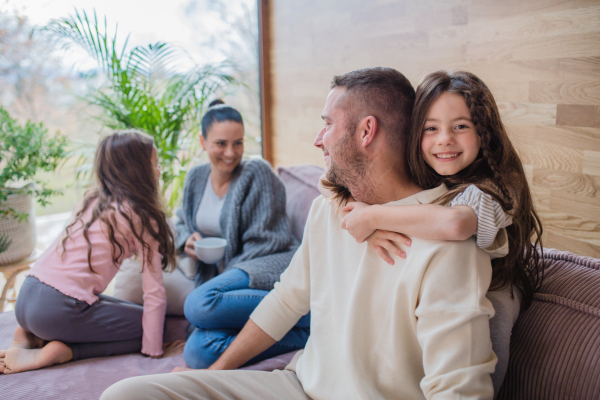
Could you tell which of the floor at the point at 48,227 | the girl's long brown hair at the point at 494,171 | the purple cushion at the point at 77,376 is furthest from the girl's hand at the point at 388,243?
the floor at the point at 48,227

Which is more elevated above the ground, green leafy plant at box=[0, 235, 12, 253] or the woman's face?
the woman's face

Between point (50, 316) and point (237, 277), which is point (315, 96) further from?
point (50, 316)

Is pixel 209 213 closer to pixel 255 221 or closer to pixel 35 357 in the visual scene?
pixel 255 221

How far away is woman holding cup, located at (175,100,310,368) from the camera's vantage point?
5.29ft

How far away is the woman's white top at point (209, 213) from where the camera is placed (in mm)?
2129

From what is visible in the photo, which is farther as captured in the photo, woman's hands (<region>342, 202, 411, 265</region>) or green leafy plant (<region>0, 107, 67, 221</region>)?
green leafy plant (<region>0, 107, 67, 221</region>)

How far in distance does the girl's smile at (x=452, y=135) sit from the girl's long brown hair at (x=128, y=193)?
1200 mm

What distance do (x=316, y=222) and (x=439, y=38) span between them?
48.4 inches

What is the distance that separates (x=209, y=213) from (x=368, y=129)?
1.29 meters

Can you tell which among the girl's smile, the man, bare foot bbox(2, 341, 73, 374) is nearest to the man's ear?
the man

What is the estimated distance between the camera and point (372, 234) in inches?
39.6

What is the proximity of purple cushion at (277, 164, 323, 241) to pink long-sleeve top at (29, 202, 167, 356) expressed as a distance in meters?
0.65

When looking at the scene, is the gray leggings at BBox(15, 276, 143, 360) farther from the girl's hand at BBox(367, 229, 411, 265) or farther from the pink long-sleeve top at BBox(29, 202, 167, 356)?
the girl's hand at BBox(367, 229, 411, 265)

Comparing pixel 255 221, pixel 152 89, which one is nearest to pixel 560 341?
pixel 255 221
